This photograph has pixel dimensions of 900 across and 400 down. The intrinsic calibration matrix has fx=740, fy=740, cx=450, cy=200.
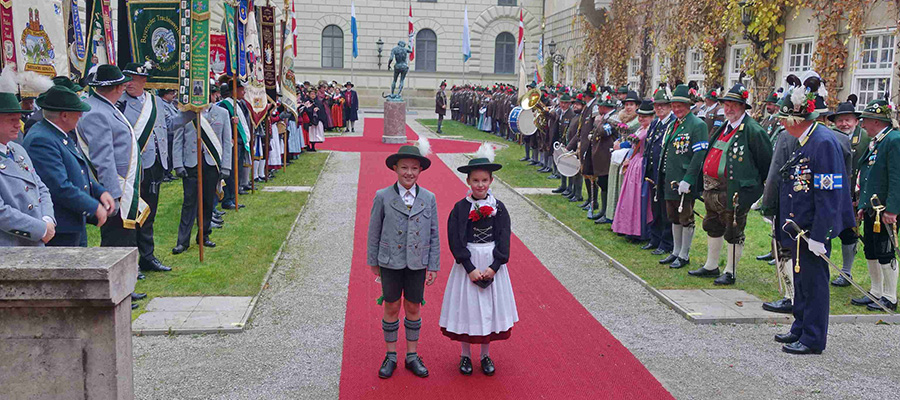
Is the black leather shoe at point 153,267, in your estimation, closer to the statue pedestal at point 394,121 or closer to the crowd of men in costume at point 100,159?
the crowd of men in costume at point 100,159

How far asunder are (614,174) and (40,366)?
885cm

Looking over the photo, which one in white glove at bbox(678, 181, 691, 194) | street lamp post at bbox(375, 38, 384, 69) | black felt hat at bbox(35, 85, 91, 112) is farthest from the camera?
street lamp post at bbox(375, 38, 384, 69)

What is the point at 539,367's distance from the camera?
569 centimetres

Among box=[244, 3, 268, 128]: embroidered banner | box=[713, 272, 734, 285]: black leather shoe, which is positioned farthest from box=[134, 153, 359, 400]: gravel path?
box=[244, 3, 268, 128]: embroidered banner

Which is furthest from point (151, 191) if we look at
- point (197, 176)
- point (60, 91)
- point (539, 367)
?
point (539, 367)

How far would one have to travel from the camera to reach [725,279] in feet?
26.8

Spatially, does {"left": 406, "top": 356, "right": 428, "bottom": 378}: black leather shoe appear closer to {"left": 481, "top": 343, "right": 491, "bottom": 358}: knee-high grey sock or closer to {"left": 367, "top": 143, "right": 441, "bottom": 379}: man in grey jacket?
{"left": 367, "top": 143, "right": 441, "bottom": 379}: man in grey jacket

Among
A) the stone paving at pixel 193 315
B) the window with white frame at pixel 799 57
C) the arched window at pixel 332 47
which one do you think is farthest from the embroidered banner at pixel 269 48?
the arched window at pixel 332 47

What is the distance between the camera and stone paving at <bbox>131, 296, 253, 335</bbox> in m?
6.26

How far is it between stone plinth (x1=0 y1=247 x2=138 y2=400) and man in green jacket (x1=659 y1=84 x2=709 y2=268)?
6623 millimetres

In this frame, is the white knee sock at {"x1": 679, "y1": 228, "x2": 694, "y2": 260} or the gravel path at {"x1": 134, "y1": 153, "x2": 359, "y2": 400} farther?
the white knee sock at {"x1": 679, "y1": 228, "x2": 694, "y2": 260}

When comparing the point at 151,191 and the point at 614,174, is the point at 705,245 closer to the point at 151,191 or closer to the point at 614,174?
the point at 614,174

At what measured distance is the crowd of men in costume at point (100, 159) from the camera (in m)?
4.94

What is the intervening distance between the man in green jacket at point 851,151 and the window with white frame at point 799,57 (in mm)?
7977
